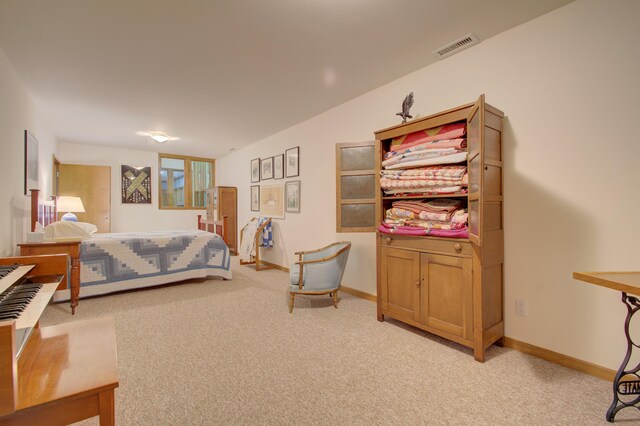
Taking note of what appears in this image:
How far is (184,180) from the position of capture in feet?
24.6

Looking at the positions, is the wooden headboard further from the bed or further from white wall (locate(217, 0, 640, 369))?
white wall (locate(217, 0, 640, 369))

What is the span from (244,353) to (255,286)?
1985 mm

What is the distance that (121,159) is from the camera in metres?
6.65

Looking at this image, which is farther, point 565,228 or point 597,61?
point 565,228

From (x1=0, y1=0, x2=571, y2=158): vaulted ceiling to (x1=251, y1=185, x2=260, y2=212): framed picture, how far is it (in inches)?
83.1

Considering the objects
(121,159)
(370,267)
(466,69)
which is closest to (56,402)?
(370,267)

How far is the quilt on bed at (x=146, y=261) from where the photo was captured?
144 inches

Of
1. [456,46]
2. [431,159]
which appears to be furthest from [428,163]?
[456,46]

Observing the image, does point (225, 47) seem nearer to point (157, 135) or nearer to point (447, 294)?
point (447, 294)

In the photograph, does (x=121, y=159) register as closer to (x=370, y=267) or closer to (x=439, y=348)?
(x=370, y=267)

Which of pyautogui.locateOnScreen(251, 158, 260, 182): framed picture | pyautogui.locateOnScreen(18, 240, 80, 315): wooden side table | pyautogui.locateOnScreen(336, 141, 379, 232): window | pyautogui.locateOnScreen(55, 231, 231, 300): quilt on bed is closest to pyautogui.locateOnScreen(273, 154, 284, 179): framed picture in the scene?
pyautogui.locateOnScreen(251, 158, 260, 182): framed picture

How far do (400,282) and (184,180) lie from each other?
6.48 meters

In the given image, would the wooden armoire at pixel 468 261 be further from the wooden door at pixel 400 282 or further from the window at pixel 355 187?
the window at pixel 355 187

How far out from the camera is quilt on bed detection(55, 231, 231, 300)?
3670 millimetres
